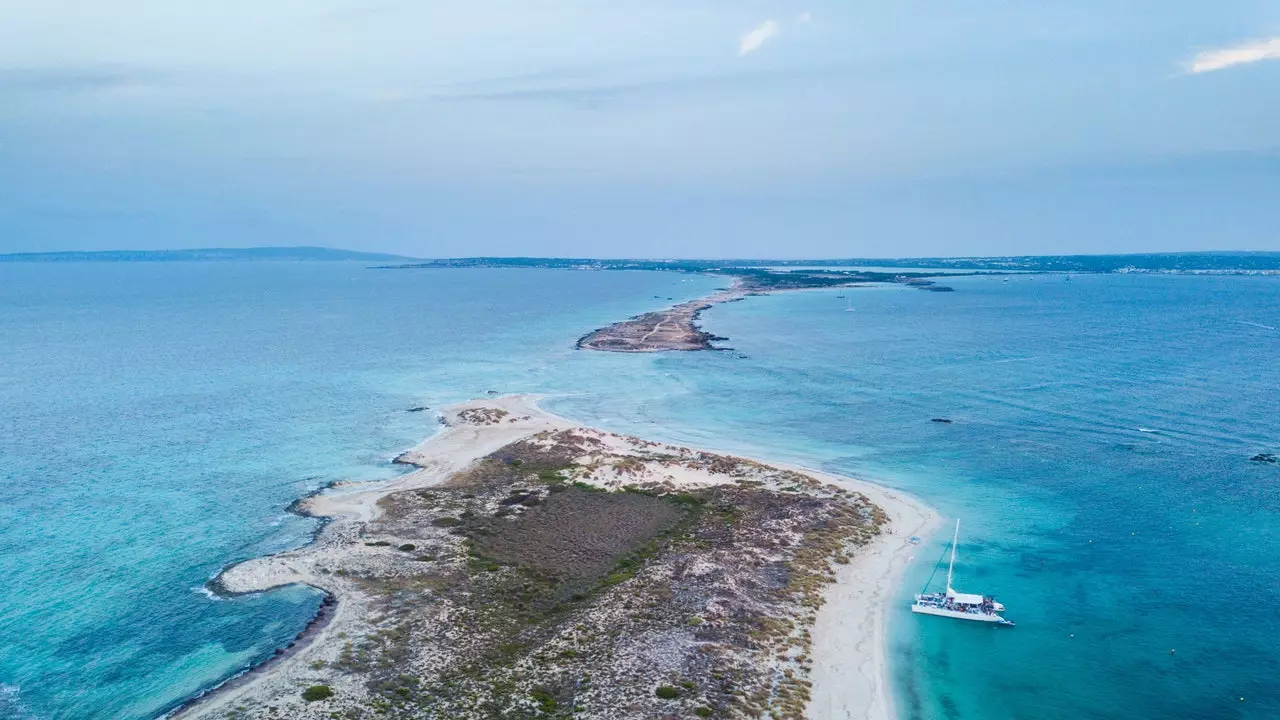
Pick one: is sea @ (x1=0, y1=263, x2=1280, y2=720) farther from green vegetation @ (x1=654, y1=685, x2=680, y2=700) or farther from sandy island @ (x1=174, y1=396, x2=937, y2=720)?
green vegetation @ (x1=654, y1=685, x2=680, y2=700)

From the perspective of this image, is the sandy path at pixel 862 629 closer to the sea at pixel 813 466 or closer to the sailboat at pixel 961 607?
the sea at pixel 813 466

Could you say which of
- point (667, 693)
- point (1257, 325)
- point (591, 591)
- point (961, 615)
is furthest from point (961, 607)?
point (1257, 325)

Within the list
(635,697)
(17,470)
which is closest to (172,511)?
(17,470)

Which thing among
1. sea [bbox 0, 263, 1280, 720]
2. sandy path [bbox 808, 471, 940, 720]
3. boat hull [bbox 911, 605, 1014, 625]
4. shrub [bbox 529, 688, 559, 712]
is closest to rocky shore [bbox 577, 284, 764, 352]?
sea [bbox 0, 263, 1280, 720]

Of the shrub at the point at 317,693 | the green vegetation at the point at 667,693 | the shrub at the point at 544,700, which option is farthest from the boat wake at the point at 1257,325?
the shrub at the point at 317,693

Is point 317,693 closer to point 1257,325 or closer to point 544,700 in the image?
point 544,700

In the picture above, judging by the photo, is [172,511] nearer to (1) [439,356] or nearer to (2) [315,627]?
(2) [315,627]
